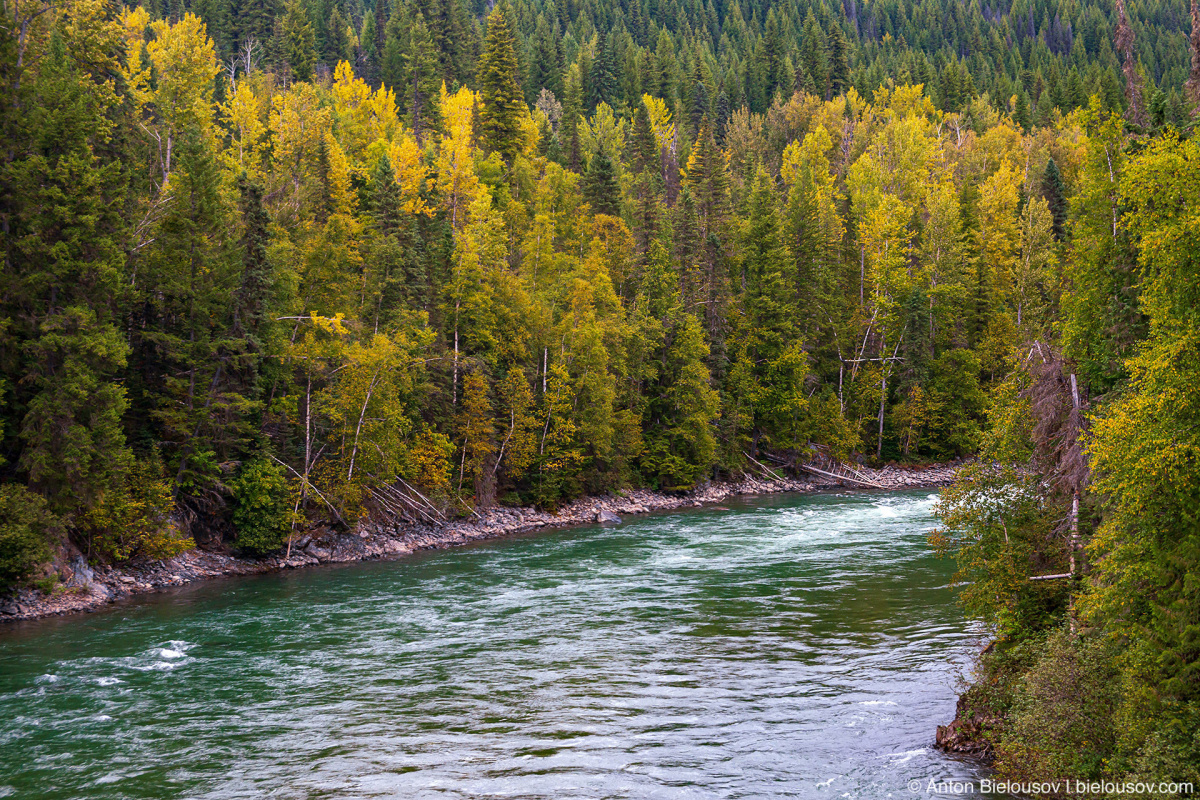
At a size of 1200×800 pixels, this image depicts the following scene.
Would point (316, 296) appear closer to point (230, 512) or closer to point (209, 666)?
point (230, 512)

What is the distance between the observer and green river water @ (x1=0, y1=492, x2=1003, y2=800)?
1573 cm

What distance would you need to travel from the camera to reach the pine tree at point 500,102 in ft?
233

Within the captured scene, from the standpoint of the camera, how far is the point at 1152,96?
59.3 ft

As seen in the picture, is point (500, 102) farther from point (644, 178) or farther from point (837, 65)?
point (837, 65)

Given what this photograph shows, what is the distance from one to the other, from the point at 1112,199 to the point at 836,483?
50.4 meters

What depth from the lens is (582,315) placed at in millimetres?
54594

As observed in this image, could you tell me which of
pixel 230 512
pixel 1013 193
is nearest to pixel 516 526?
pixel 230 512

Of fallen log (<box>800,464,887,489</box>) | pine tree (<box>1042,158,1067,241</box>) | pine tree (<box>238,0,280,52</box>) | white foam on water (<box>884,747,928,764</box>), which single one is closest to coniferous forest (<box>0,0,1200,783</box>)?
pine tree (<box>1042,158,1067,241</box>)

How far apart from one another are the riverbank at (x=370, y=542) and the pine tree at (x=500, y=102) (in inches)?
1224

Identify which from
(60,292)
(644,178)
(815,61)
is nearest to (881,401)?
(644,178)

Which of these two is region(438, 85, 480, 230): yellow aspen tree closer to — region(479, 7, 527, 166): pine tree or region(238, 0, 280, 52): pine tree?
region(479, 7, 527, 166): pine tree

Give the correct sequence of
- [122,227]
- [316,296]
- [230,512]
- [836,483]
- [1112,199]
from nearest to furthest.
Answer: [1112,199] < [122,227] < [230,512] < [316,296] < [836,483]

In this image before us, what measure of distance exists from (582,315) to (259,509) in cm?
2417

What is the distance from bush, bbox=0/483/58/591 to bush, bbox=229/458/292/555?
8.39 meters
